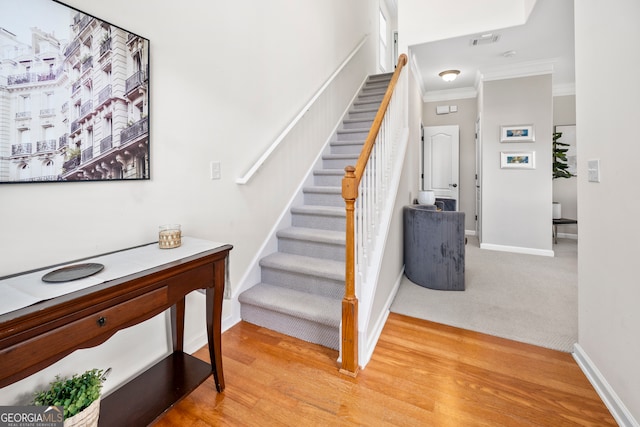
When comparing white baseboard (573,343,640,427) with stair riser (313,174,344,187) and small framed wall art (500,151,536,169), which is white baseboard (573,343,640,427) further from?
small framed wall art (500,151,536,169)

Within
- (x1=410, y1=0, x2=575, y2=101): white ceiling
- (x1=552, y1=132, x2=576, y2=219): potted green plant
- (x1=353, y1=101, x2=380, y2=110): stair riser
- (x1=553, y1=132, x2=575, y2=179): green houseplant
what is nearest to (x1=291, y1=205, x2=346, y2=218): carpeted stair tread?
(x1=353, y1=101, x2=380, y2=110): stair riser

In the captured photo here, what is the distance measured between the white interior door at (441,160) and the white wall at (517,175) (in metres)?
1.13

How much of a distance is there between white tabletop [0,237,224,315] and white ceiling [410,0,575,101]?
3.62m

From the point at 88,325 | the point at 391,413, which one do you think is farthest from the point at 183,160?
the point at 391,413

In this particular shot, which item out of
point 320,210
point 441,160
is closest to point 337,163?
point 320,210

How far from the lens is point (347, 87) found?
4484 millimetres

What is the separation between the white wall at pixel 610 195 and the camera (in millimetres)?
1319

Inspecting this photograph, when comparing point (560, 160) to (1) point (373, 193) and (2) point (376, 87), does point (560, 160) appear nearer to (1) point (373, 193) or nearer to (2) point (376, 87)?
(2) point (376, 87)

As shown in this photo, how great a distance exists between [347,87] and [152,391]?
4267mm

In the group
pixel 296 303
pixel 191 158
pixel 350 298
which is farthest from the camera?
pixel 296 303

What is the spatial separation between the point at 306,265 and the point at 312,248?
0.25 metres

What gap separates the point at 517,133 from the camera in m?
4.40

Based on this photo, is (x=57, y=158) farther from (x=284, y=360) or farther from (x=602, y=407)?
(x=602, y=407)

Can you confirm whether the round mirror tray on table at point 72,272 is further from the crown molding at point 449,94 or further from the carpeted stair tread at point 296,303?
the crown molding at point 449,94
